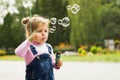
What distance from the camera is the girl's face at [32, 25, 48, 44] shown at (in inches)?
152

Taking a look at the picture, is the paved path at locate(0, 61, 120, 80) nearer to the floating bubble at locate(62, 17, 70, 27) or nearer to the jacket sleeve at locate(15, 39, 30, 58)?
the floating bubble at locate(62, 17, 70, 27)

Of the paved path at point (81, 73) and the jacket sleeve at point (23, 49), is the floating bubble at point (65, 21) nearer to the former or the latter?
the jacket sleeve at point (23, 49)

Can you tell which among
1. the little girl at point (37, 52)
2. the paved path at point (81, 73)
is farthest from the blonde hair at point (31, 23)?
the paved path at point (81, 73)

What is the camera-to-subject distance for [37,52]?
3.96 m

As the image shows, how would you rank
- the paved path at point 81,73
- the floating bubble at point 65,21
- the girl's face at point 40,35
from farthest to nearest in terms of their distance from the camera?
the paved path at point 81,73 → the floating bubble at point 65,21 → the girl's face at point 40,35

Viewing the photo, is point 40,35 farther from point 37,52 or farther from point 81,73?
point 81,73

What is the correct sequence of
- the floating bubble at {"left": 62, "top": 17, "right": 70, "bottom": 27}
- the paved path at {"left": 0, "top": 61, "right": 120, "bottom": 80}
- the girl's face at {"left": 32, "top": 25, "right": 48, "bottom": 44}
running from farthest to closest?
the paved path at {"left": 0, "top": 61, "right": 120, "bottom": 80} → the floating bubble at {"left": 62, "top": 17, "right": 70, "bottom": 27} → the girl's face at {"left": 32, "top": 25, "right": 48, "bottom": 44}

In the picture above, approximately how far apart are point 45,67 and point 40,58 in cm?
9

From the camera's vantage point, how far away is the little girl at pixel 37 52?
3887mm

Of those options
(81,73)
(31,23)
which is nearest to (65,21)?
(31,23)

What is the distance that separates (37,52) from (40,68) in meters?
0.14

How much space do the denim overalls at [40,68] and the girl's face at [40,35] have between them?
0.09 m

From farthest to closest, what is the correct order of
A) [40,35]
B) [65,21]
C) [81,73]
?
[81,73] < [65,21] < [40,35]

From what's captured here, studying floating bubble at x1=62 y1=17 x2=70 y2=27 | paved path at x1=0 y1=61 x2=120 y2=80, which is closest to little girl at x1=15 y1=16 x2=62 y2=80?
floating bubble at x1=62 y1=17 x2=70 y2=27
